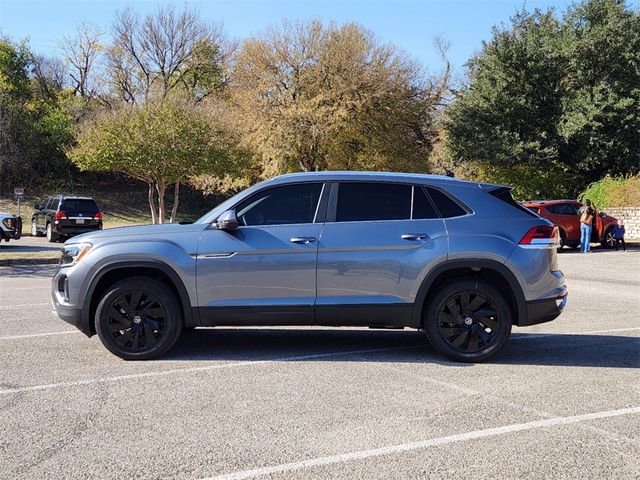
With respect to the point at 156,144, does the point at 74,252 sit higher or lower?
lower

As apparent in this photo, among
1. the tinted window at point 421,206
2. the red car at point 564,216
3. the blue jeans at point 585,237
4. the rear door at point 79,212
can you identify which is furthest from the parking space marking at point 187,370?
the rear door at point 79,212

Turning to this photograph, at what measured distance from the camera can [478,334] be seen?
20.7 feet

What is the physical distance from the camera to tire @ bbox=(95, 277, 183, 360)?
6.30 meters

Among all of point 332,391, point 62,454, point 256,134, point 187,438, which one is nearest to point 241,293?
point 332,391

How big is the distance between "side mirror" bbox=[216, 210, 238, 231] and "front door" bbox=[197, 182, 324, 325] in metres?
0.09

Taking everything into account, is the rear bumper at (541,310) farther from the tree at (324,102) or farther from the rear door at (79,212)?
the tree at (324,102)

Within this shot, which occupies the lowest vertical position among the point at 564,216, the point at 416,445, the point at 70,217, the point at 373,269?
the point at 416,445

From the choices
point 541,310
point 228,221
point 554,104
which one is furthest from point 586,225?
point 228,221

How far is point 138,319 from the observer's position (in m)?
6.36

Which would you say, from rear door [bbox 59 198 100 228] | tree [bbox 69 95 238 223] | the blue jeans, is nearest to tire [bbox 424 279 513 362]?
the blue jeans

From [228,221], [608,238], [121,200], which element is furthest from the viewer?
[121,200]

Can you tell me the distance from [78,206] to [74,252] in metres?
21.0

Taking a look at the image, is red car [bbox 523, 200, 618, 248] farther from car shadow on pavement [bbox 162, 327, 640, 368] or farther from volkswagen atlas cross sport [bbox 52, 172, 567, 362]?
volkswagen atlas cross sport [bbox 52, 172, 567, 362]

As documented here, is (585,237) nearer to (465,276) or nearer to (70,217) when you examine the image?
(465,276)
